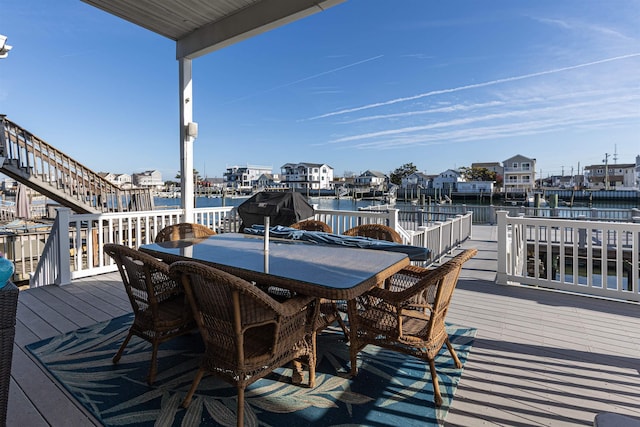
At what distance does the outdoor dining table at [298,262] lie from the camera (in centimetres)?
165

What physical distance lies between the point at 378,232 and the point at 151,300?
2.15 metres

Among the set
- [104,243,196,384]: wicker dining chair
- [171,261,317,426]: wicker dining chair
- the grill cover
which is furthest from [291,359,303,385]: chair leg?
the grill cover

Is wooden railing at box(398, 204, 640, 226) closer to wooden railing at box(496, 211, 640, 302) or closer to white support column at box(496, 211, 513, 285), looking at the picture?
wooden railing at box(496, 211, 640, 302)

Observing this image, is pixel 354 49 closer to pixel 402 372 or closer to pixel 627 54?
pixel 627 54

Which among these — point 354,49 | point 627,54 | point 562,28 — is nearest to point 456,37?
point 562,28

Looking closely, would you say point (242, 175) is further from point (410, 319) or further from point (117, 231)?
point (410, 319)

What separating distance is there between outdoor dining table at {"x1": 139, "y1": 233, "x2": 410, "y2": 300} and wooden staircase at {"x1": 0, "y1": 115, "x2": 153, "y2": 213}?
7.54m

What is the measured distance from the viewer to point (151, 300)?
6.61 ft

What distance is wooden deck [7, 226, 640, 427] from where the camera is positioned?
1.79m

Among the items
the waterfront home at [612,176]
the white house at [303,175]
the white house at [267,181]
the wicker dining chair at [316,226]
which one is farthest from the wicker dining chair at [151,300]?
the waterfront home at [612,176]

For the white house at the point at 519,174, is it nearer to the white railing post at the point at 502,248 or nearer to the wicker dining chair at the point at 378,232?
the white railing post at the point at 502,248

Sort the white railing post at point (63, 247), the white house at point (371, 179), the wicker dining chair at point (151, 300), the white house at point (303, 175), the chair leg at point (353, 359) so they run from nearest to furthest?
→ the wicker dining chair at point (151, 300), the chair leg at point (353, 359), the white railing post at point (63, 247), the white house at point (303, 175), the white house at point (371, 179)

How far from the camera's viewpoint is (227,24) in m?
4.43

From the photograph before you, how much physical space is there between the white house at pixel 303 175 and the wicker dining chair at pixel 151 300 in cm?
5282
